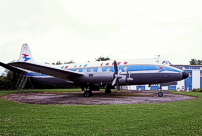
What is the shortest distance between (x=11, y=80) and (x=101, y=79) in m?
28.3

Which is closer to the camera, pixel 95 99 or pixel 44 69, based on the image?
pixel 95 99

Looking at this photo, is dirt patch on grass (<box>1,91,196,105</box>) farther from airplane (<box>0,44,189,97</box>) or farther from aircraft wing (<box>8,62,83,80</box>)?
aircraft wing (<box>8,62,83,80</box>)

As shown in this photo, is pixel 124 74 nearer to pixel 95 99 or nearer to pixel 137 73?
pixel 137 73

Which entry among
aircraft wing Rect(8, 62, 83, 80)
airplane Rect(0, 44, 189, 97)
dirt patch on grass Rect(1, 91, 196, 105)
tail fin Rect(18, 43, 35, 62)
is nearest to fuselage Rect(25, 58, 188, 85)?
airplane Rect(0, 44, 189, 97)

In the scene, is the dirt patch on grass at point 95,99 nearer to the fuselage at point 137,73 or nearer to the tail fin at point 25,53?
the fuselage at point 137,73

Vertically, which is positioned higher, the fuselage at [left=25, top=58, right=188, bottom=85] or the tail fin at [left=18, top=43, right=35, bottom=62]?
the tail fin at [left=18, top=43, right=35, bottom=62]

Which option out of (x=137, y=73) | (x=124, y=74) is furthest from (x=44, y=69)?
(x=137, y=73)

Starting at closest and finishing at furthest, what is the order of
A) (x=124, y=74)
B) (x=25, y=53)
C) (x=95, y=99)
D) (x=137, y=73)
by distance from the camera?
1. (x=95, y=99)
2. (x=137, y=73)
3. (x=124, y=74)
4. (x=25, y=53)

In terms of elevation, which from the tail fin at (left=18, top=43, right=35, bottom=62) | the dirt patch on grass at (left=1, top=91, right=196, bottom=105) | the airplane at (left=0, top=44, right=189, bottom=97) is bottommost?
the dirt patch on grass at (left=1, top=91, right=196, bottom=105)

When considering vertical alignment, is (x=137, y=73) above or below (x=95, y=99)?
above

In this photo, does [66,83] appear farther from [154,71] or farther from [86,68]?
[154,71]

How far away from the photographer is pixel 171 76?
55.4ft

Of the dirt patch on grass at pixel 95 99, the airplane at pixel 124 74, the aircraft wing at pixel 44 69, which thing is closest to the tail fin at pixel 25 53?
the airplane at pixel 124 74

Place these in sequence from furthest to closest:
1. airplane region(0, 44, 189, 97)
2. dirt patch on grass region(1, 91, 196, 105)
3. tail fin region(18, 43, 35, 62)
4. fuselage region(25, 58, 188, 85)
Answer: tail fin region(18, 43, 35, 62) < fuselage region(25, 58, 188, 85) < airplane region(0, 44, 189, 97) < dirt patch on grass region(1, 91, 196, 105)
